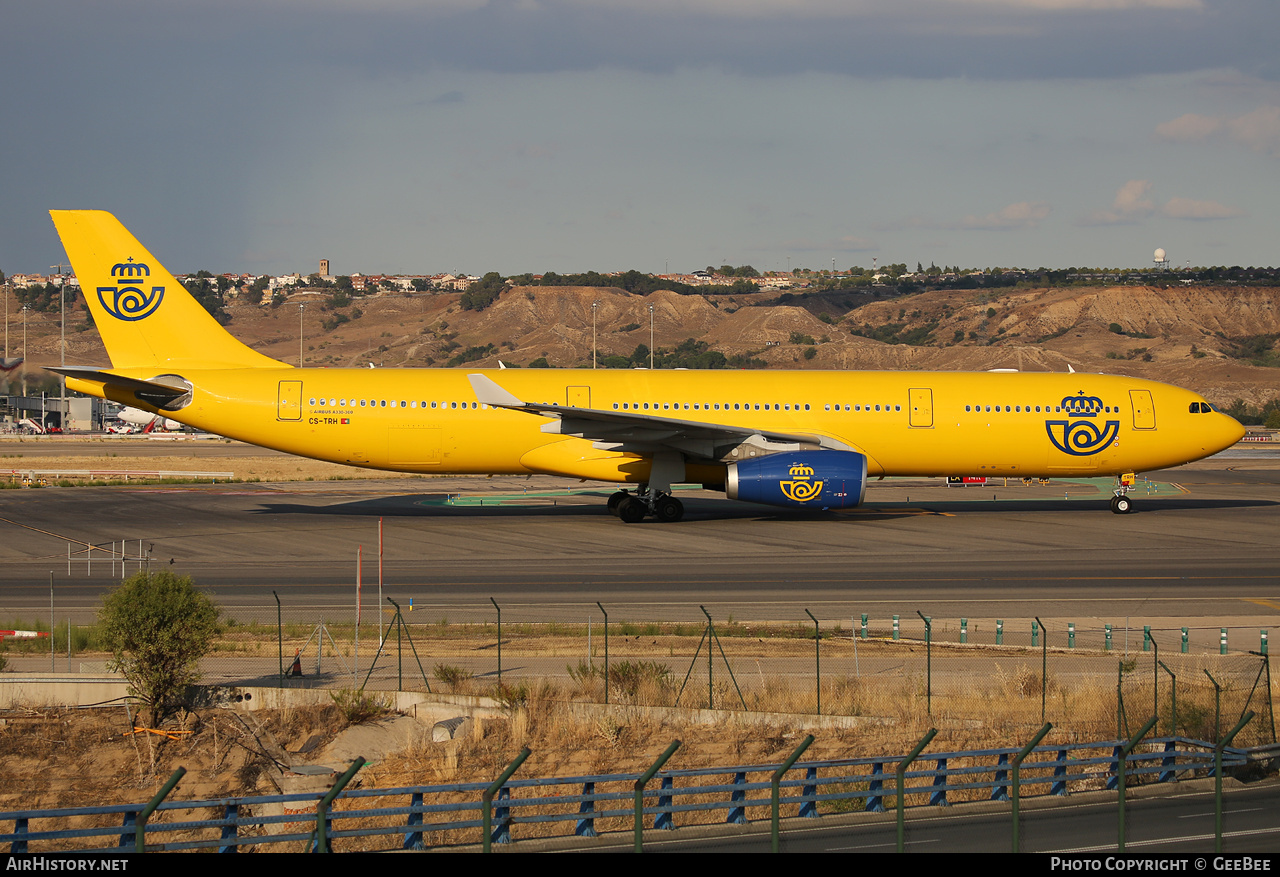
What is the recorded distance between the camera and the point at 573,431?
32.3 m

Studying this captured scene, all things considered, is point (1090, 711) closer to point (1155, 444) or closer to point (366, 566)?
point (366, 566)

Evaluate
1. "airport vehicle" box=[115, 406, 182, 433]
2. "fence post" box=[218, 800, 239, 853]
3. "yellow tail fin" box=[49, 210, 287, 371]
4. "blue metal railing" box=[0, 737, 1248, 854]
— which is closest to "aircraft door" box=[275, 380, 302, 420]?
"yellow tail fin" box=[49, 210, 287, 371]

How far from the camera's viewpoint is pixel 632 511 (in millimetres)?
33969

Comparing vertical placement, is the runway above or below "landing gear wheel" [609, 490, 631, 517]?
below

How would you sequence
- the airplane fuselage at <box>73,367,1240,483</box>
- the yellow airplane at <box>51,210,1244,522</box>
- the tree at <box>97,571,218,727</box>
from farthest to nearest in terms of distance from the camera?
the airplane fuselage at <box>73,367,1240,483</box>, the yellow airplane at <box>51,210,1244,522</box>, the tree at <box>97,571,218,727</box>

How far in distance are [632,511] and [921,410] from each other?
30.2ft

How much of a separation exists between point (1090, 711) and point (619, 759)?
6.50 metres

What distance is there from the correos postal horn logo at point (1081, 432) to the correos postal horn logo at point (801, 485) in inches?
326

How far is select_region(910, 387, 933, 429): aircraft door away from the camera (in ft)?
111

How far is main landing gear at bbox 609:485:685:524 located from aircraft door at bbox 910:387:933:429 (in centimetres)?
753

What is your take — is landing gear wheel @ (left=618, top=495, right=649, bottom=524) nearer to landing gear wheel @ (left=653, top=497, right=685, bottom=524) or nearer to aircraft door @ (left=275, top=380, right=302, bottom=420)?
landing gear wheel @ (left=653, top=497, right=685, bottom=524)

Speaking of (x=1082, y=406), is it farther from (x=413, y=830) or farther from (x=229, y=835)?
(x=229, y=835)


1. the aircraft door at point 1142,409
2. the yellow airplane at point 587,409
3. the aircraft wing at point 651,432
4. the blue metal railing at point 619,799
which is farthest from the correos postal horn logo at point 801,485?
the blue metal railing at point 619,799

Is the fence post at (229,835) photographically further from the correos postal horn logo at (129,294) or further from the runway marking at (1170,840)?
the correos postal horn logo at (129,294)
